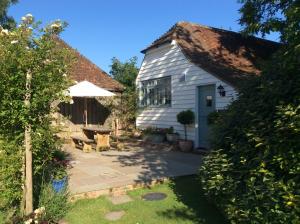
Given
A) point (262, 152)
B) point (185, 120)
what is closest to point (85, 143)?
point (185, 120)

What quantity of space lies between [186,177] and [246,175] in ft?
14.1

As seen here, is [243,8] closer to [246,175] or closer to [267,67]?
[267,67]

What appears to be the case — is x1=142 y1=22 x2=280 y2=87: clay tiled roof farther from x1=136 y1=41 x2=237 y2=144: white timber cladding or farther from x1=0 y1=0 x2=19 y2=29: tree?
x1=0 y1=0 x2=19 y2=29: tree

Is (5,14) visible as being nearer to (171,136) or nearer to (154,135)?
(154,135)

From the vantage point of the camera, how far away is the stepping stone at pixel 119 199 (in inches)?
258

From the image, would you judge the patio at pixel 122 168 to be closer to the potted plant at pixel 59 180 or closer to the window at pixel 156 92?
the potted plant at pixel 59 180

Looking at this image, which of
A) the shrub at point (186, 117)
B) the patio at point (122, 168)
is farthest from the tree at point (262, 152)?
the shrub at point (186, 117)

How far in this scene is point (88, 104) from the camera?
56.4ft

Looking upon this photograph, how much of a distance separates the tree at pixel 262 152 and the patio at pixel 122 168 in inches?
106

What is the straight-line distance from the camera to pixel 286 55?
195 inches

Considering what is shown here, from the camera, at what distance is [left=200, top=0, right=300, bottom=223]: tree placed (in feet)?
11.4

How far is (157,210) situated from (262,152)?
2.65 m

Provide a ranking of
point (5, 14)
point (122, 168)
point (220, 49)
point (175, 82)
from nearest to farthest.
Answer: point (122, 168) → point (175, 82) → point (220, 49) → point (5, 14)

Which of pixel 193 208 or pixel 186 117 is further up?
pixel 186 117
